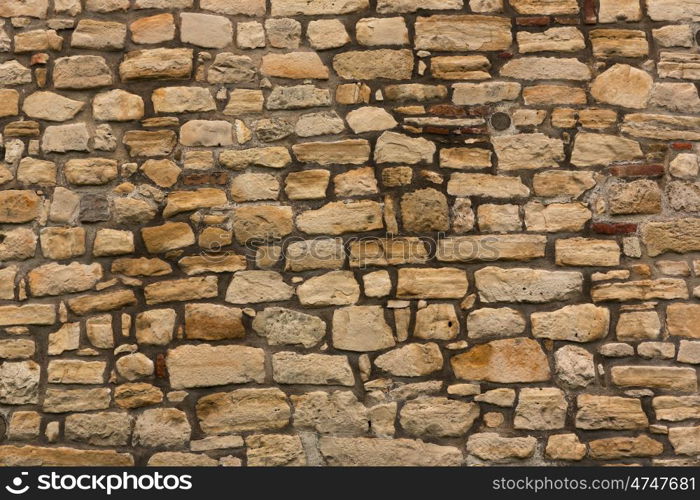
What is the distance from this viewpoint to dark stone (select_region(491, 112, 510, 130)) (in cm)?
339

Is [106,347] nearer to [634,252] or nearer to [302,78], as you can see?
[302,78]

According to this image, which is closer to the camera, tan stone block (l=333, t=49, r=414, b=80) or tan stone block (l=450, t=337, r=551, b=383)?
tan stone block (l=450, t=337, r=551, b=383)

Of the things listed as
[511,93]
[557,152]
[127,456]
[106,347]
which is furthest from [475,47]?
[127,456]

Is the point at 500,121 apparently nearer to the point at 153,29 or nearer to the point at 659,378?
the point at 659,378

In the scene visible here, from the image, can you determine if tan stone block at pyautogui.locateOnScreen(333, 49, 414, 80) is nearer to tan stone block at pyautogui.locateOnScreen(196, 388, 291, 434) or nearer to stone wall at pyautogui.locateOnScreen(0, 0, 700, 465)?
stone wall at pyautogui.locateOnScreen(0, 0, 700, 465)

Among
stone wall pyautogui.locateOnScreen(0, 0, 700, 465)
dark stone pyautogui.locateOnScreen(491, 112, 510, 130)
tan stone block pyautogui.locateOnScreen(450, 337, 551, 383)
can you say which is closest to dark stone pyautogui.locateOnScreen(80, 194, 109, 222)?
stone wall pyautogui.locateOnScreen(0, 0, 700, 465)

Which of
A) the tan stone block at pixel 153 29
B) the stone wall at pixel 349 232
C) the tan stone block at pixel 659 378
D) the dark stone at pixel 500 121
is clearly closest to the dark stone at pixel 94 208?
the stone wall at pixel 349 232

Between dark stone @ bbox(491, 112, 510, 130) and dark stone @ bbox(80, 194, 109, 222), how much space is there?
1749 mm

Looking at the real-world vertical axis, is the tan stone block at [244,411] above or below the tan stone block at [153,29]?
below

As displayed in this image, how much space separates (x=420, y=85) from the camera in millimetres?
3398

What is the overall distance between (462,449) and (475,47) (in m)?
1.77

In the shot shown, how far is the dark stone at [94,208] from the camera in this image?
11.0 feet

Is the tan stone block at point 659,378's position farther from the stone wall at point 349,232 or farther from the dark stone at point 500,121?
the dark stone at point 500,121

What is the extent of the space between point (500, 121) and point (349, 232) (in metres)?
0.84
